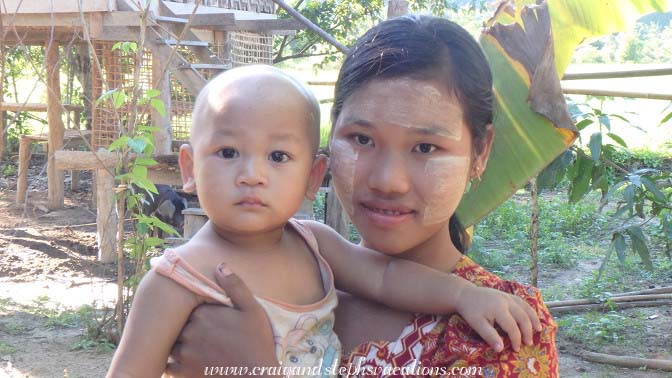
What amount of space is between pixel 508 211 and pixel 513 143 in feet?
23.5

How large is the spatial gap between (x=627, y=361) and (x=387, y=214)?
13.1ft

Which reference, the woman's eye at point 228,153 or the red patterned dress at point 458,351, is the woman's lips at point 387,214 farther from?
the woman's eye at point 228,153

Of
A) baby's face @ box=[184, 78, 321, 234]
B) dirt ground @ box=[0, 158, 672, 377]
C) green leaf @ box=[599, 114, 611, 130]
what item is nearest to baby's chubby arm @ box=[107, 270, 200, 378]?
baby's face @ box=[184, 78, 321, 234]

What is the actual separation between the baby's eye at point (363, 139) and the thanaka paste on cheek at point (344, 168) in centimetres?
2

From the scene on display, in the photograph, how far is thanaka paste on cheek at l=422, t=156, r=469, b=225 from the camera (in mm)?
1686

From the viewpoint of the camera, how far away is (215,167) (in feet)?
5.12

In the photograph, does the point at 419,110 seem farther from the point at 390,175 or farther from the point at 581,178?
the point at 581,178

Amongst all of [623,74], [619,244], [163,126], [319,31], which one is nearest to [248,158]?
[623,74]

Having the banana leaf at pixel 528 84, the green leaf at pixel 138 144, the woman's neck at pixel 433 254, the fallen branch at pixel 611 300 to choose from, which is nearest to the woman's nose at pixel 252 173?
the woman's neck at pixel 433 254

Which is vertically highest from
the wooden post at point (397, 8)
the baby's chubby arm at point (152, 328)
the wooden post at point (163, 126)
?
the wooden post at point (397, 8)

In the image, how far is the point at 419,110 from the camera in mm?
1676

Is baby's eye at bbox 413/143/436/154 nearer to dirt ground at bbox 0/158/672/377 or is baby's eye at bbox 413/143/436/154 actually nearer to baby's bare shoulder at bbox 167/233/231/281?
baby's bare shoulder at bbox 167/233/231/281

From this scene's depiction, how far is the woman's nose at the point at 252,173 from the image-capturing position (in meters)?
1.54

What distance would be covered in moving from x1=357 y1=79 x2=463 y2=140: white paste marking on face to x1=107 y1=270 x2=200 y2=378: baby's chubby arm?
1.83ft
